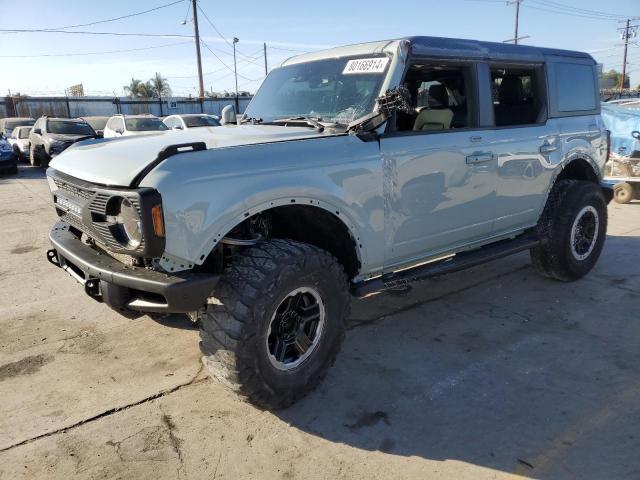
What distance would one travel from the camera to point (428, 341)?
13.3ft

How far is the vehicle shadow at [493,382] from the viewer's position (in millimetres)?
2779

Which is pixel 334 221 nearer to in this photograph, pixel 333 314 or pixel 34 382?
pixel 333 314

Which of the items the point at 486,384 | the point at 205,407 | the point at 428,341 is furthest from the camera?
the point at 428,341

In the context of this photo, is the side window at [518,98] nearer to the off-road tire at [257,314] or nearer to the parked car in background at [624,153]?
the off-road tire at [257,314]

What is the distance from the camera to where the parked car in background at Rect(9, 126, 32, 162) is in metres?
19.8

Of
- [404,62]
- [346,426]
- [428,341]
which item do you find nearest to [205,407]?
[346,426]

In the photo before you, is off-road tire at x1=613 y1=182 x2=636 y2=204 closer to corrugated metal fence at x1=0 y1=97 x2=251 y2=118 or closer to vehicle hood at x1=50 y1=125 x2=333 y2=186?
vehicle hood at x1=50 y1=125 x2=333 y2=186

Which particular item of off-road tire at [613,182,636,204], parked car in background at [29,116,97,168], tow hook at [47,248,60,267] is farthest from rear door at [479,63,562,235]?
parked car in background at [29,116,97,168]

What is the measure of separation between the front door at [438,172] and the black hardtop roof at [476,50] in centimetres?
11

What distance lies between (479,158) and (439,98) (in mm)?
847

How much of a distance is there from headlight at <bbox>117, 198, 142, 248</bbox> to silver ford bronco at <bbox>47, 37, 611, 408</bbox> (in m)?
0.01

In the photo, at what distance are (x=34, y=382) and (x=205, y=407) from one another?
1255mm

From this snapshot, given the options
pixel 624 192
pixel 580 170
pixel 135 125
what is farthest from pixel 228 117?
pixel 135 125

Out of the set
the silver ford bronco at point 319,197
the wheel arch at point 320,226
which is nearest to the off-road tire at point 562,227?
the silver ford bronco at point 319,197
